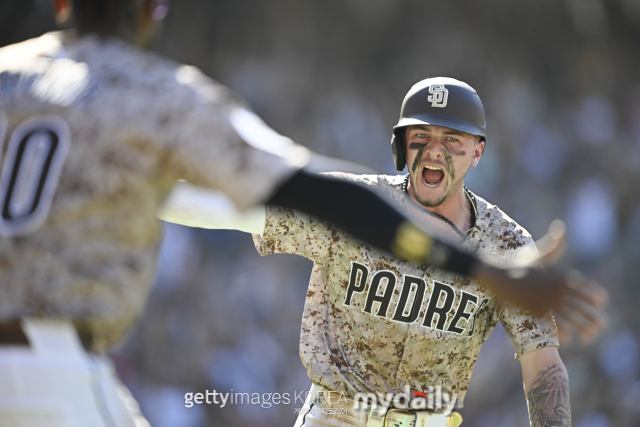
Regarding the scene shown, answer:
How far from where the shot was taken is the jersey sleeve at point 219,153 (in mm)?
1285

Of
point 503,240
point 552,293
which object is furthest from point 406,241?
point 503,240

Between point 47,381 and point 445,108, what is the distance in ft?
8.74

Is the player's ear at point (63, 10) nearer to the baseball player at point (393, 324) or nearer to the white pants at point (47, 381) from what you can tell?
the white pants at point (47, 381)

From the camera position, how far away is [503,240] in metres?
3.30

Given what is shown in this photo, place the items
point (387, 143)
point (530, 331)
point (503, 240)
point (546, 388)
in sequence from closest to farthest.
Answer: point (546, 388) < point (530, 331) < point (503, 240) < point (387, 143)

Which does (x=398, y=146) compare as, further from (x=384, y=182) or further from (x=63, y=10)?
(x=63, y=10)

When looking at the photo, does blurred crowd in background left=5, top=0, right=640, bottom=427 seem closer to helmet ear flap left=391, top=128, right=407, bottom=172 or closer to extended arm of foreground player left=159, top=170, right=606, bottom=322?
helmet ear flap left=391, top=128, right=407, bottom=172

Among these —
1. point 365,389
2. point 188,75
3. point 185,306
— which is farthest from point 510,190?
point 188,75

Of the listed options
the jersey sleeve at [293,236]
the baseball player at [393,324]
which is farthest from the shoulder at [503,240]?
the jersey sleeve at [293,236]

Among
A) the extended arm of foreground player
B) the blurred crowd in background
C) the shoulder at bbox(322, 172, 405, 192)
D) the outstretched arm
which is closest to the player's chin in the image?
the shoulder at bbox(322, 172, 405, 192)

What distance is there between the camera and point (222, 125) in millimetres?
1293

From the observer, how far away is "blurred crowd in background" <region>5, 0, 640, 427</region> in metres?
6.99

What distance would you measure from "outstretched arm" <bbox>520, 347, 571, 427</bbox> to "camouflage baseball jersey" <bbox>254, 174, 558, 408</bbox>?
6cm

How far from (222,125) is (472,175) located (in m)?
7.16
